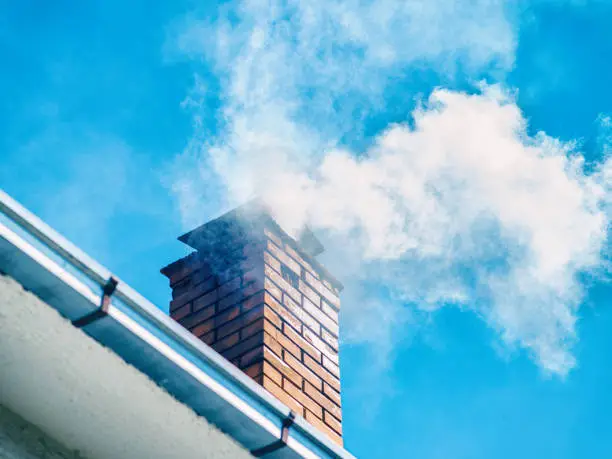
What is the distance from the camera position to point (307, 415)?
12.7 ft

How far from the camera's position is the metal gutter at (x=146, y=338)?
7.49 ft

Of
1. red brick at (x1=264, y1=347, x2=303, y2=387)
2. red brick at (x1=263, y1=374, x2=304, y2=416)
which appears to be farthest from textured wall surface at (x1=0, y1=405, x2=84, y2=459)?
red brick at (x1=264, y1=347, x2=303, y2=387)

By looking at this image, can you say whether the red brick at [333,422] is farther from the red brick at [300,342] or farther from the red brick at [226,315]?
the red brick at [226,315]

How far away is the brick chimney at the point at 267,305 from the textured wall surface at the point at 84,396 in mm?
1031

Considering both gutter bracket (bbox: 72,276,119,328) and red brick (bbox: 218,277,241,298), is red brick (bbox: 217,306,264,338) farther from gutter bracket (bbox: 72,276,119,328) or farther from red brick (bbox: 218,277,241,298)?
gutter bracket (bbox: 72,276,119,328)

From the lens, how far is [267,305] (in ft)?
13.3

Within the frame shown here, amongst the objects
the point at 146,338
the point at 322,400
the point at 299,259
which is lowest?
the point at 146,338

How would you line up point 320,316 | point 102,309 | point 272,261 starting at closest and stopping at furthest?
point 102,309, point 272,261, point 320,316

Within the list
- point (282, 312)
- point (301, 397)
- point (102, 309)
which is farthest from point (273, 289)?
point (102, 309)

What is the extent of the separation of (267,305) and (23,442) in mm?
1726

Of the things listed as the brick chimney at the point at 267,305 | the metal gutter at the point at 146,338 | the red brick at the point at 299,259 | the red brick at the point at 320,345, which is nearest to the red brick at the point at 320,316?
the brick chimney at the point at 267,305

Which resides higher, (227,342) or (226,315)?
(226,315)

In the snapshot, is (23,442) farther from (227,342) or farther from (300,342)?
(300,342)

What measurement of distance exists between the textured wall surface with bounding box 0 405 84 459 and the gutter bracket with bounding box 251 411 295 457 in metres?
0.61
